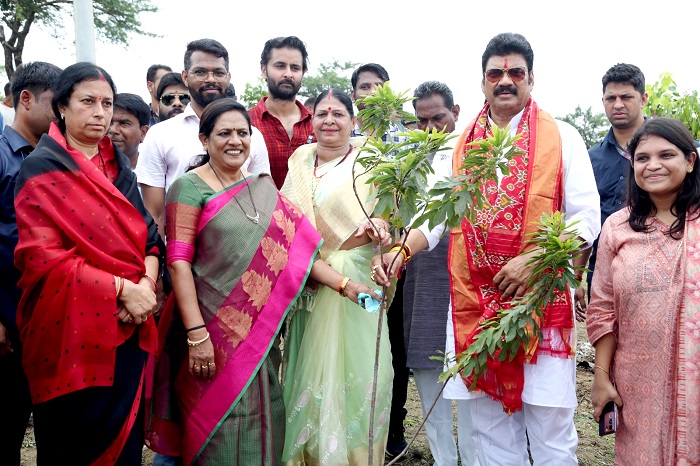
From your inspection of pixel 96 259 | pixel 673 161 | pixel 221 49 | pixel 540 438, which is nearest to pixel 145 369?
pixel 96 259

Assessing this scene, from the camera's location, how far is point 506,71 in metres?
3.33

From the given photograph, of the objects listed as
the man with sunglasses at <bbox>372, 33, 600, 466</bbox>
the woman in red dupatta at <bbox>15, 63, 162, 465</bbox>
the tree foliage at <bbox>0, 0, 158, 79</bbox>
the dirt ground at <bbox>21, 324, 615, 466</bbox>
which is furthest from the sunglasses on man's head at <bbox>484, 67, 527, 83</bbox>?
the tree foliage at <bbox>0, 0, 158, 79</bbox>

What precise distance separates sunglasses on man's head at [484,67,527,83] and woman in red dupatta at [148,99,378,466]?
129 cm

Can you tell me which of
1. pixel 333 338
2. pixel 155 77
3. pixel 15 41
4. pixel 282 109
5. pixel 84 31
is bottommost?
pixel 333 338

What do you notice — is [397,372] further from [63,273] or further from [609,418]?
[63,273]

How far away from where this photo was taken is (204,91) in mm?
4160

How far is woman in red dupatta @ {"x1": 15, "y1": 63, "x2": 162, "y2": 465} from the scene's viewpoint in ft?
8.94

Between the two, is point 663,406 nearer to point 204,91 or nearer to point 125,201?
point 125,201

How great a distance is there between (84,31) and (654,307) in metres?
5.28

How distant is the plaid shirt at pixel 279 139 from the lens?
14.9 ft

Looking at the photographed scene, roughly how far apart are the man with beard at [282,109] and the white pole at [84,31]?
2.15 meters

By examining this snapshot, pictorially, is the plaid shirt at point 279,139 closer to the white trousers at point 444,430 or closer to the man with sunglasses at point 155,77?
the white trousers at point 444,430

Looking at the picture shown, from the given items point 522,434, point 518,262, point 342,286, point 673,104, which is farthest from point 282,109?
point 673,104

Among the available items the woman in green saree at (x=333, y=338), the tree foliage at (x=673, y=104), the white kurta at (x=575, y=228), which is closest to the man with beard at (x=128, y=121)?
the woman in green saree at (x=333, y=338)
